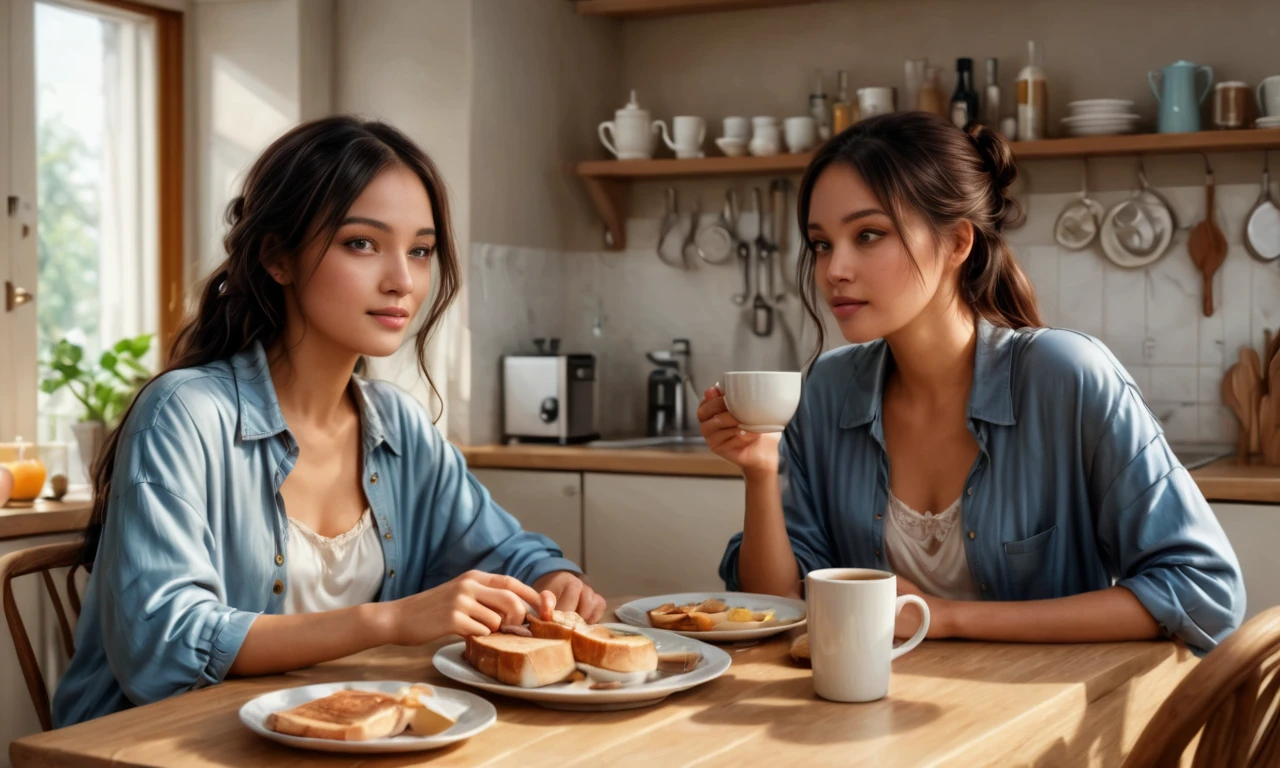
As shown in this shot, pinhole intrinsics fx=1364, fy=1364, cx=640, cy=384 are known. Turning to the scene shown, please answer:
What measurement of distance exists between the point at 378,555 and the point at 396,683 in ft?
1.85

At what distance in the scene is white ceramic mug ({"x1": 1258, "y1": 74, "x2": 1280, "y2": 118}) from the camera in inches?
125

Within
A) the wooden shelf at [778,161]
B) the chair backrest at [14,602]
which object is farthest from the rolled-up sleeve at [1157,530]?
the wooden shelf at [778,161]

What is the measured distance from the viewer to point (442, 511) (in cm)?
185

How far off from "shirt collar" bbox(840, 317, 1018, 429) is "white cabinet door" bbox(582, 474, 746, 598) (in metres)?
1.32

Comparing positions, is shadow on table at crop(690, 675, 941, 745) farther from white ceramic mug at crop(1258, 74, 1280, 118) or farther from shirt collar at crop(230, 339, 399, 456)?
white ceramic mug at crop(1258, 74, 1280, 118)

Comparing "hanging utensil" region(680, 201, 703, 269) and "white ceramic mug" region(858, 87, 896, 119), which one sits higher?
"white ceramic mug" region(858, 87, 896, 119)

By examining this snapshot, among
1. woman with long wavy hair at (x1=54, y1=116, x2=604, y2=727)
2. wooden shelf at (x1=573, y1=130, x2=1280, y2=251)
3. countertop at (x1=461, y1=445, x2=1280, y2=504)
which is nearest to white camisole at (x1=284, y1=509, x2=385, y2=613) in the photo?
woman with long wavy hair at (x1=54, y1=116, x2=604, y2=727)

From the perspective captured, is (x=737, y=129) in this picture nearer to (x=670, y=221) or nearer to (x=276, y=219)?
(x=670, y=221)

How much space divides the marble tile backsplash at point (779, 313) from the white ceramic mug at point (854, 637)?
8.25 ft

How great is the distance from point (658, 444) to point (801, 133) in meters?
0.93

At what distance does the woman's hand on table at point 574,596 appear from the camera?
63.4 inches

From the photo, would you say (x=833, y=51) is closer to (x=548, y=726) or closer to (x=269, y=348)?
(x=269, y=348)

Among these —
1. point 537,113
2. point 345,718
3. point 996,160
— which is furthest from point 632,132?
point 345,718

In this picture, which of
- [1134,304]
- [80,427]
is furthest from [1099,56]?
[80,427]
